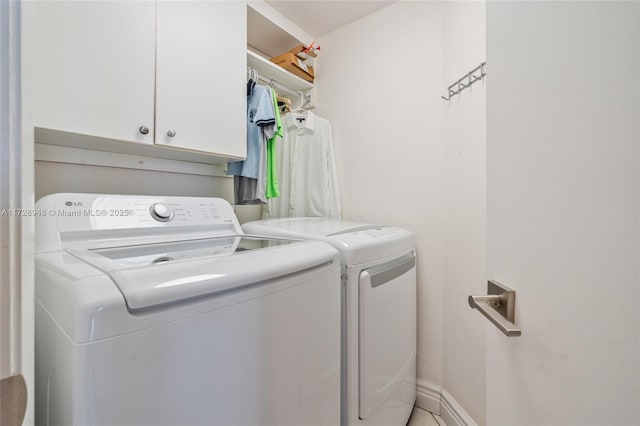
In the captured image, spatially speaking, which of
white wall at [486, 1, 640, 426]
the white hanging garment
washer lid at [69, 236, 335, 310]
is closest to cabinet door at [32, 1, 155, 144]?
washer lid at [69, 236, 335, 310]

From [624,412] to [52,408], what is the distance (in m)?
0.89

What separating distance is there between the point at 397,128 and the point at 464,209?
722mm

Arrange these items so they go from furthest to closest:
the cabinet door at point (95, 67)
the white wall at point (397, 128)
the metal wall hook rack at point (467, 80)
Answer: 1. the white wall at point (397, 128)
2. the metal wall hook rack at point (467, 80)
3. the cabinet door at point (95, 67)

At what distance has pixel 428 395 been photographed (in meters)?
1.59

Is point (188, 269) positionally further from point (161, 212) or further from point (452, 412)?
point (452, 412)

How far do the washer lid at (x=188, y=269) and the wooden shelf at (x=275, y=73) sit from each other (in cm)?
138

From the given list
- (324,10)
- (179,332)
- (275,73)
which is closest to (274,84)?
(275,73)

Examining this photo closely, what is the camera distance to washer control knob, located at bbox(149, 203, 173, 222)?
1090mm

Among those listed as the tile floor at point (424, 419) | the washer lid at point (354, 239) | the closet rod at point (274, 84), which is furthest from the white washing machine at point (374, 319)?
the closet rod at point (274, 84)

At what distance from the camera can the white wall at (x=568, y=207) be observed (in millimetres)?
340

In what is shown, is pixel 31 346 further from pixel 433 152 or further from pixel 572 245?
pixel 433 152

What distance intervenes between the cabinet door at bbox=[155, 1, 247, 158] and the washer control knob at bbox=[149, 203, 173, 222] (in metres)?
0.28

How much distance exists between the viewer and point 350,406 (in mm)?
949

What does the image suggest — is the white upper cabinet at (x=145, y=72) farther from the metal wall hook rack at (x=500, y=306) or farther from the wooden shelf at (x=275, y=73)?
the metal wall hook rack at (x=500, y=306)
